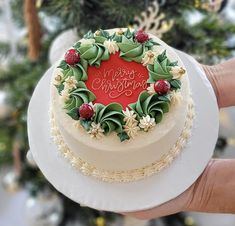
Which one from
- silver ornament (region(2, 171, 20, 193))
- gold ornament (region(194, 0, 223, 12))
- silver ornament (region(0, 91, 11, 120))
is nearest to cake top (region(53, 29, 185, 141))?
gold ornament (region(194, 0, 223, 12))

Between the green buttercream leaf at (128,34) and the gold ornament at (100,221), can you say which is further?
the gold ornament at (100,221)

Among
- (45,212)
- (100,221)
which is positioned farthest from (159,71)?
(45,212)

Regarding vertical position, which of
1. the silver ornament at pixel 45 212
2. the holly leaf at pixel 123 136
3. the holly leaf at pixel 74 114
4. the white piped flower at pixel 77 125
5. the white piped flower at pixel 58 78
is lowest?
the silver ornament at pixel 45 212

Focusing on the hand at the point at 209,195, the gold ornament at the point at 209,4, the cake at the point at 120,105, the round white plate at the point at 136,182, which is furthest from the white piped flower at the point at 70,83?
the gold ornament at the point at 209,4

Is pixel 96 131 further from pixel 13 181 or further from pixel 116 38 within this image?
pixel 13 181

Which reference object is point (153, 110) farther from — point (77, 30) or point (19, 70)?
point (19, 70)

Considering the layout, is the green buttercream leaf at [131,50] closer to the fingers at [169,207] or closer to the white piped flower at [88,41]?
the white piped flower at [88,41]

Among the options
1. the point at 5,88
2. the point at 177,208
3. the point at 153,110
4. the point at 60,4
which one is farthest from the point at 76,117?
the point at 5,88

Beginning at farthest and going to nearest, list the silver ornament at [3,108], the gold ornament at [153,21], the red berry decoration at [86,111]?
the silver ornament at [3,108] < the gold ornament at [153,21] < the red berry decoration at [86,111]

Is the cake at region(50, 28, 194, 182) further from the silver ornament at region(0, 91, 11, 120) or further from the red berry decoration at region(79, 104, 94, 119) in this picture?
the silver ornament at region(0, 91, 11, 120)
